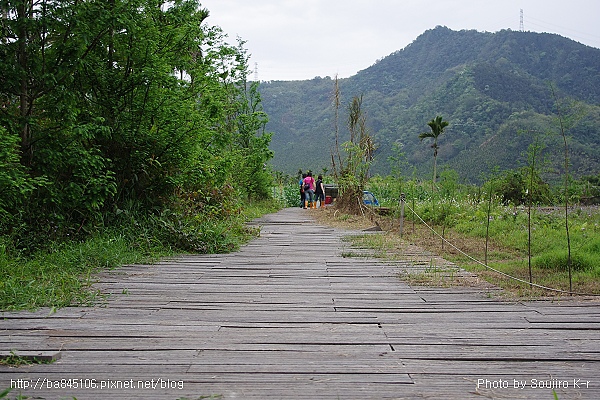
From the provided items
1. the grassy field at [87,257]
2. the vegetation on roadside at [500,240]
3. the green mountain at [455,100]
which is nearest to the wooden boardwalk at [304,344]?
the grassy field at [87,257]

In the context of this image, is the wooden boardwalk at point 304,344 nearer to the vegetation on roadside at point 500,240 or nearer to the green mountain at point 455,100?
the vegetation on roadside at point 500,240

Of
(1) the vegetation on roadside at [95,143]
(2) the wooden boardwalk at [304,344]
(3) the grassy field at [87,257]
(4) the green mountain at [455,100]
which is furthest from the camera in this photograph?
(4) the green mountain at [455,100]

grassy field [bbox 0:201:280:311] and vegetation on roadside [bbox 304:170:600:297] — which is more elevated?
grassy field [bbox 0:201:280:311]

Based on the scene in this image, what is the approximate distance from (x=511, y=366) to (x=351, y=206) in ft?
38.2

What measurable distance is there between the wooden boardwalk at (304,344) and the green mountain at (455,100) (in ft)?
44.8

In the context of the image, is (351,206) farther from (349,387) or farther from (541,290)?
(349,387)

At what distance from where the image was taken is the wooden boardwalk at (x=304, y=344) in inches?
93.4

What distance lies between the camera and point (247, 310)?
12.8 feet

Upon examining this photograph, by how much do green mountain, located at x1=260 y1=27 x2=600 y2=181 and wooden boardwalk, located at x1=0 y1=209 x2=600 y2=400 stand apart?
44.8ft

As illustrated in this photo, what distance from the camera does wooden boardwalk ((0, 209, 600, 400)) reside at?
7.79ft

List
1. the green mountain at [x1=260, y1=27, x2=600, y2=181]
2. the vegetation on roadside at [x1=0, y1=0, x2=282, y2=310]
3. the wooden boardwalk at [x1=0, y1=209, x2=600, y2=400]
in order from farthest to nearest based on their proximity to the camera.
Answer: the green mountain at [x1=260, y1=27, x2=600, y2=181]
the vegetation on roadside at [x1=0, y1=0, x2=282, y2=310]
the wooden boardwalk at [x1=0, y1=209, x2=600, y2=400]

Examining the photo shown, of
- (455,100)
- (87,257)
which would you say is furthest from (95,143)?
(455,100)

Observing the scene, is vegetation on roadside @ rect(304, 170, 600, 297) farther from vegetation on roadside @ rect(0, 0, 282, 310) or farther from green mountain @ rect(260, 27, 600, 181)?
green mountain @ rect(260, 27, 600, 181)

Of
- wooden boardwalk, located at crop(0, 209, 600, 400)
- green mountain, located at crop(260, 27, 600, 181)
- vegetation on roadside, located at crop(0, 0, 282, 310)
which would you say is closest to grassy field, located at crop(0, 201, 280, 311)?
vegetation on roadside, located at crop(0, 0, 282, 310)
